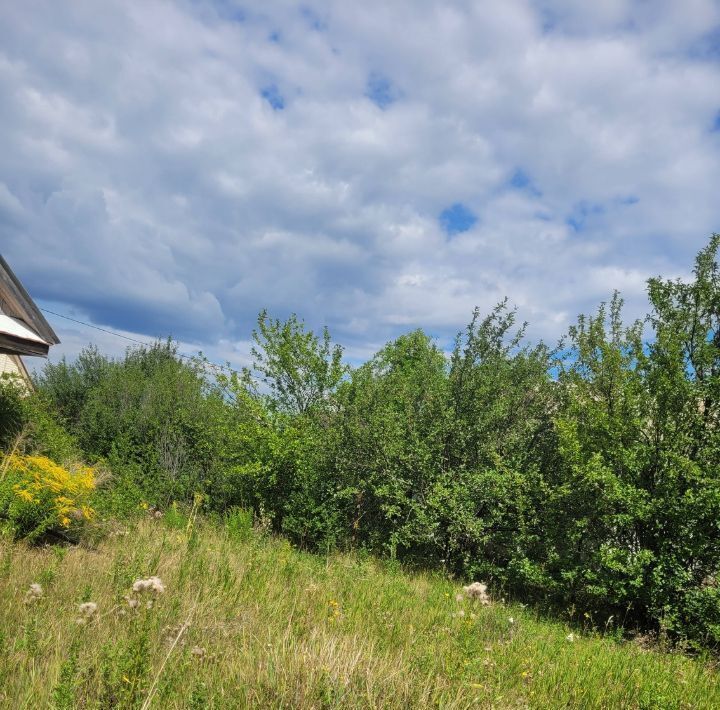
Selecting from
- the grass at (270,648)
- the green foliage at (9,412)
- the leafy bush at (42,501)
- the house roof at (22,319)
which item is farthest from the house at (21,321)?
the grass at (270,648)

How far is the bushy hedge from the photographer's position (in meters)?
7.84

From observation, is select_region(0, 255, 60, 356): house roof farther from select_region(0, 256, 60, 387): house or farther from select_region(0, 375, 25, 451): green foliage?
select_region(0, 375, 25, 451): green foliage

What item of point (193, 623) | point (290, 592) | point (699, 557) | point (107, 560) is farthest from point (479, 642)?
point (699, 557)

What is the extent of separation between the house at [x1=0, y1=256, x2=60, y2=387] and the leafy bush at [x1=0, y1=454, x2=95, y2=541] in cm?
228

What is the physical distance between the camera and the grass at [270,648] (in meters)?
2.87

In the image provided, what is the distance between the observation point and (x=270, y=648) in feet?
11.1

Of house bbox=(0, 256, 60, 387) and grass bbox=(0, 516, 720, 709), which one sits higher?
house bbox=(0, 256, 60, 387)

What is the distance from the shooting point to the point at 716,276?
348 inches

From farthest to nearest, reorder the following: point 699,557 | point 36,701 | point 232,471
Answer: point 232,471, point 699,557, point 36,701

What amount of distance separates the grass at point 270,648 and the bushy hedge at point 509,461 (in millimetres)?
1927

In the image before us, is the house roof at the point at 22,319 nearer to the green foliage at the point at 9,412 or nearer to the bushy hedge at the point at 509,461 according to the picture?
the green foliage at the point at 9,412

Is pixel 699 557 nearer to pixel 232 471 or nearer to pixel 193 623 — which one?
pixel 193 623

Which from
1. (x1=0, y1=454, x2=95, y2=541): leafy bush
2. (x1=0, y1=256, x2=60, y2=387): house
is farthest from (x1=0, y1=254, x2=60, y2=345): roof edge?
(x1=0, y1=454, x2=95, y2=541): leafy bush

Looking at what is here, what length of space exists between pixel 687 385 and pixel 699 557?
2415mm
